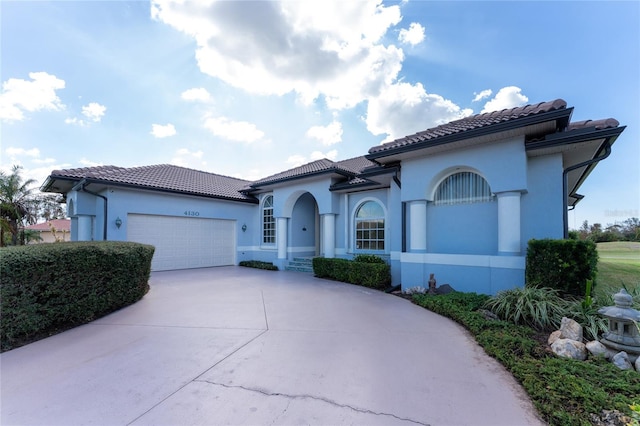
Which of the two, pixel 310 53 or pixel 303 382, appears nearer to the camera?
pixel 303 382

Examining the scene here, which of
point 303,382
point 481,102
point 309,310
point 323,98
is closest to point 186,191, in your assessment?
point 323,98

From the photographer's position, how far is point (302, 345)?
442cm

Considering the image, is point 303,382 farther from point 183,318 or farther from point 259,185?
point 259,185

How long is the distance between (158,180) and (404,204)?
38.5 feet

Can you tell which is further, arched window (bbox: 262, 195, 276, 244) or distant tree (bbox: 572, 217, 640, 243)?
distant tree (bbox: 572, 217, 640, 243)

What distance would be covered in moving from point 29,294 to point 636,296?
11469mm

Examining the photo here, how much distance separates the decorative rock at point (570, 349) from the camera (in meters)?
3.72

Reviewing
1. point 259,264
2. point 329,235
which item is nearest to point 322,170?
point 329,235

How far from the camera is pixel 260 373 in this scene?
3480 mm

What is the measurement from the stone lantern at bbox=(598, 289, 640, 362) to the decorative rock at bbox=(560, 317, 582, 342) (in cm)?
29

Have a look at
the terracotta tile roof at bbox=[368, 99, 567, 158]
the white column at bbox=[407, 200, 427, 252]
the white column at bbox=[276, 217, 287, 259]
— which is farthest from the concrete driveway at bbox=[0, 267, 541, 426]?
the white column at bbox=[276, 217, 287, 259]

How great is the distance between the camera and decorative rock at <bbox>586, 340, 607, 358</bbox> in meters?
3.71

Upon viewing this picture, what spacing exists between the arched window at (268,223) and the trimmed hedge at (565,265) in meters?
12.0

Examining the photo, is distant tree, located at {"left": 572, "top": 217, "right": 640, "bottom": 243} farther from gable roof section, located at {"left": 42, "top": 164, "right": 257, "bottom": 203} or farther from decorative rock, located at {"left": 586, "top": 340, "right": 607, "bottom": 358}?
gable roof section, located at {"left": 42, "top": 164, "right": 257, "bottom": 203}
